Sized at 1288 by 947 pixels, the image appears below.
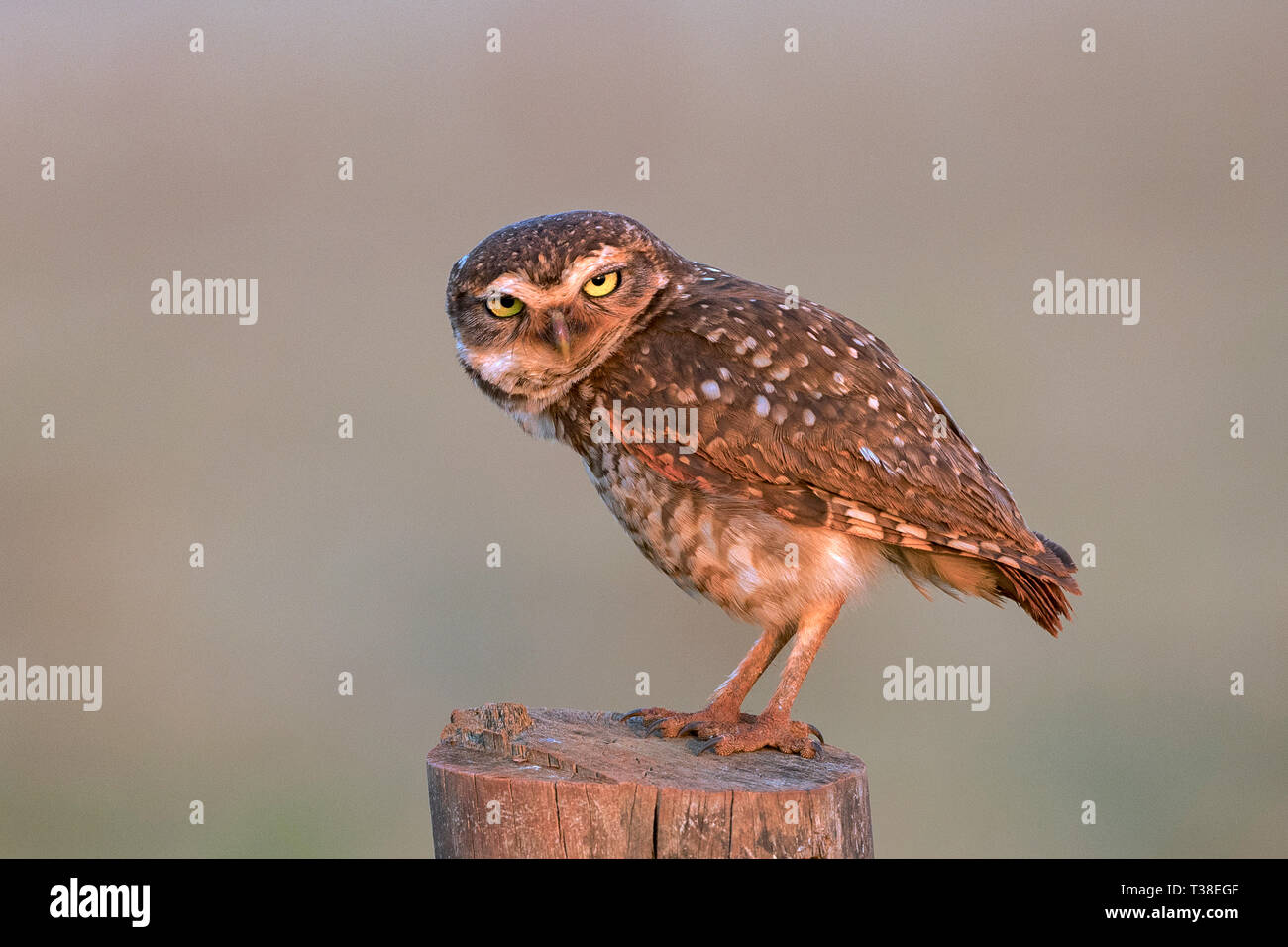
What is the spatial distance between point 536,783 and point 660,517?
0.88m

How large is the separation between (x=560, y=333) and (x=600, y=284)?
205 mm

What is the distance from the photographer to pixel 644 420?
327 centimetres

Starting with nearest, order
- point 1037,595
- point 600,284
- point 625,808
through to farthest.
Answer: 1. point 625,808
2. point 600,284
3. point 1037,595

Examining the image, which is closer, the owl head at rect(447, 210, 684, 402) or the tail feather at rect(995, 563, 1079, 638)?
the owl head at rect(447, 210, 684, 402)

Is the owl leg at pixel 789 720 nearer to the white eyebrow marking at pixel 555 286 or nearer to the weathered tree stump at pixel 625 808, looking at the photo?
the weathered tree stump at pixel 625 808

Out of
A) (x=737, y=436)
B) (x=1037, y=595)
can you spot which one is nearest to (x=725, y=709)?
(x=737, y=436)

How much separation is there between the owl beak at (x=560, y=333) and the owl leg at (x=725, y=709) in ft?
3.24

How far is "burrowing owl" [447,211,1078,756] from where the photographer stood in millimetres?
3225

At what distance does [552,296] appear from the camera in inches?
128

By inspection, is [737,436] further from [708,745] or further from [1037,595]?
[1037,595]

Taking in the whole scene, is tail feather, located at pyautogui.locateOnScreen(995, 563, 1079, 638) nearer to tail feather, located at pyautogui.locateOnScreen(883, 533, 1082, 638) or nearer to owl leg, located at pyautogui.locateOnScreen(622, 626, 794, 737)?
tail feather, located at pyautogui.locateOnScreen(883, 533, 1082, 638)

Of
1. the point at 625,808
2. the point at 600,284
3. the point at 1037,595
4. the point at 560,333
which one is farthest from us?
the point at 1037,595

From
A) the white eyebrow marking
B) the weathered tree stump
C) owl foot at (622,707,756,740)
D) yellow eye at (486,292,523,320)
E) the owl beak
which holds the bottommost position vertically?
the weathered tree stump

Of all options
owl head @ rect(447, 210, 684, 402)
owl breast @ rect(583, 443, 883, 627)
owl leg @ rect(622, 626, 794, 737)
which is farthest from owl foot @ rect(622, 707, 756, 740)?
owl head @ rect(447, 210, 684, 402)
